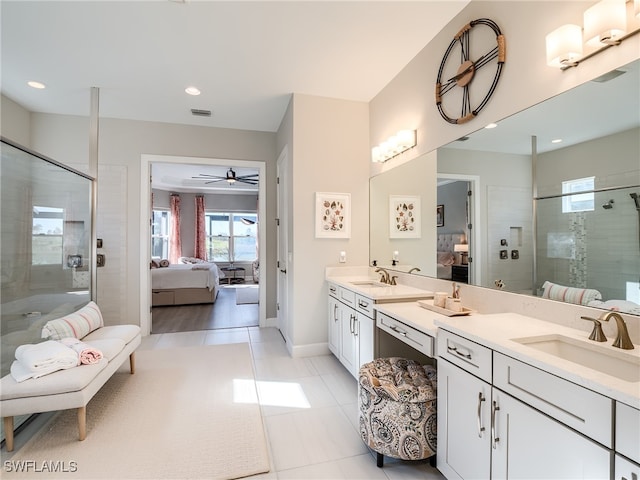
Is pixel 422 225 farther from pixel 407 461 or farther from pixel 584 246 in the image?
pixel 407 461

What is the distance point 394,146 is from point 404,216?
69 cm

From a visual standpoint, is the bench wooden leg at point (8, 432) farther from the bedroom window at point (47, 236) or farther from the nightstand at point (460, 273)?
the nightstand at point (460, 273)

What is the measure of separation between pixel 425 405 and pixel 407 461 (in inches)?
17.7

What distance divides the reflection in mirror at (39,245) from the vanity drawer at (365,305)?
8.51 feet

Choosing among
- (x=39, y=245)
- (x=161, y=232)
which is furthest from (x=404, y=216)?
(x=161, y=232)

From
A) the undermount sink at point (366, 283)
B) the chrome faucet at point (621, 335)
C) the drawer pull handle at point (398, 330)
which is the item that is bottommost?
the drawer pull handle at point (398, 330)

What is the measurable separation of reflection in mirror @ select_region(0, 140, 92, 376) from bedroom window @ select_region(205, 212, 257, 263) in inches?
247

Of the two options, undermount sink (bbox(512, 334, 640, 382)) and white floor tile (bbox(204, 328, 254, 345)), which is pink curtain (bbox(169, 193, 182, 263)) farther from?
undermount sink (bbox(512, 334, 640, 382))

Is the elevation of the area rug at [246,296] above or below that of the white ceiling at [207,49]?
below

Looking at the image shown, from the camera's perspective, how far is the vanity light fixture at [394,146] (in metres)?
2.76

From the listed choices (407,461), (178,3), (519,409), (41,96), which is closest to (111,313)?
(41,96)

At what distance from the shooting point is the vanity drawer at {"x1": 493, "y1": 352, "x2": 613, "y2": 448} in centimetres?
90

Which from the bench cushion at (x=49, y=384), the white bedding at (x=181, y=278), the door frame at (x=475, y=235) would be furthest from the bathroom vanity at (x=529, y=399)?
the white bedding at (x=181, y=278)

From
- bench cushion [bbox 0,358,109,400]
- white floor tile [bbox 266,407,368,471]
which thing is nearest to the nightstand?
white floor tile [bbox 266,407,368,471]
